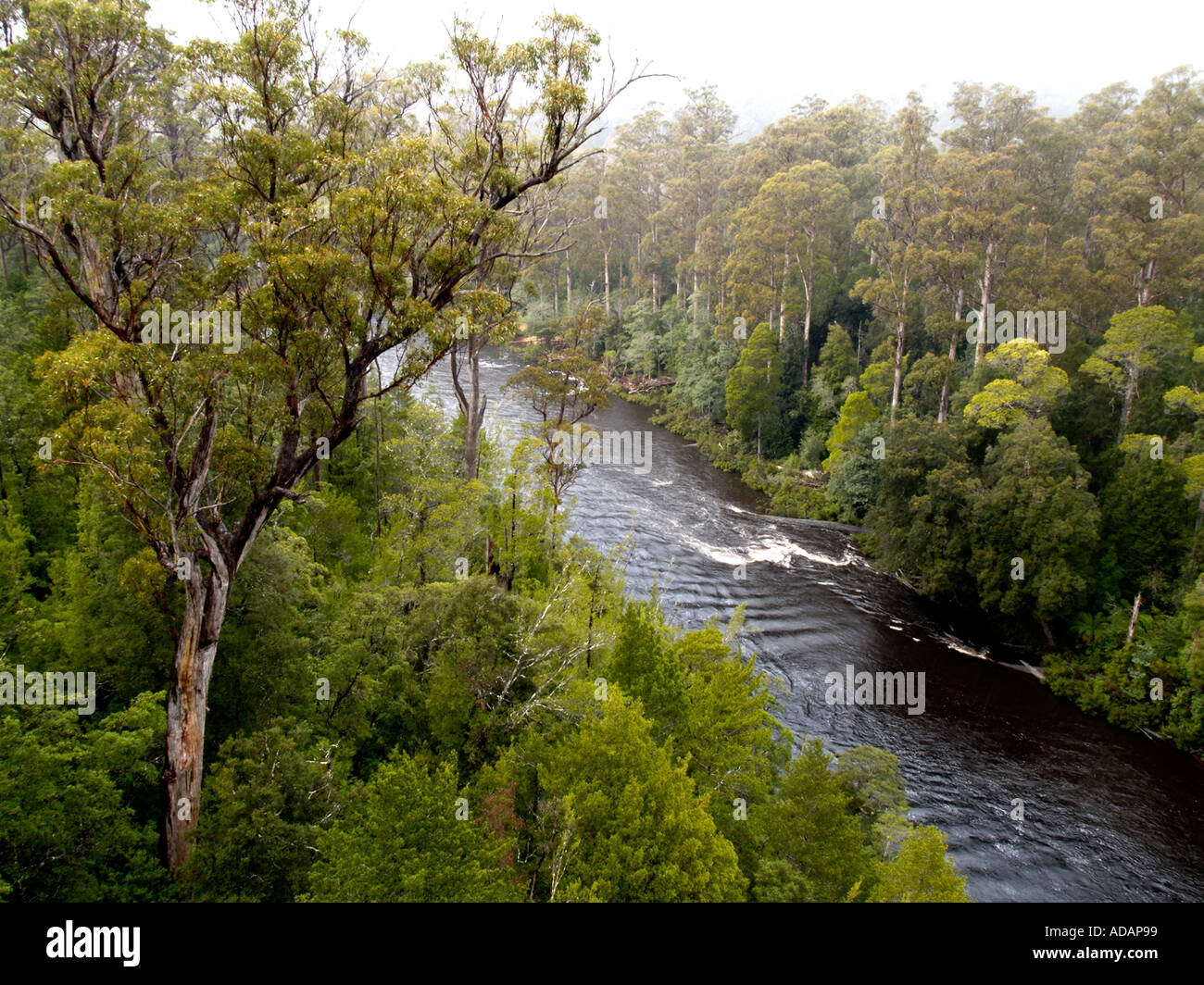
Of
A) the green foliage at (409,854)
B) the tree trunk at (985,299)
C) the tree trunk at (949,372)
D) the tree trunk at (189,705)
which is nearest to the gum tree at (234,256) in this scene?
the tree trunk at (189,705)

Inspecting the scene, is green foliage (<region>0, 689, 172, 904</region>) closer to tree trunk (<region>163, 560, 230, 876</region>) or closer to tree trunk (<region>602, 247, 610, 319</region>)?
tree trunk (<region>163, 560, 230, 876</region>)

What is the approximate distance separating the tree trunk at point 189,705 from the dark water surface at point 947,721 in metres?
13.4

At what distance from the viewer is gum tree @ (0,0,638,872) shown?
8.59 metres

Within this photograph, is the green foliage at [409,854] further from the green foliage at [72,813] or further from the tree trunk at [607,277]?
the tree trunk at [607,277]

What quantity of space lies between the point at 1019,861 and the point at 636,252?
56.0m

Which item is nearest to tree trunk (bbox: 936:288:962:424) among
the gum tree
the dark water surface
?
the dark water surface

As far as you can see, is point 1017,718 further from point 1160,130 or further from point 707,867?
point 1160,130

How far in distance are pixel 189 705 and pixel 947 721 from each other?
17.5 m

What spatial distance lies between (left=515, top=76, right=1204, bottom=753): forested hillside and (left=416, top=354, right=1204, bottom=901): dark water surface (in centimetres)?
159

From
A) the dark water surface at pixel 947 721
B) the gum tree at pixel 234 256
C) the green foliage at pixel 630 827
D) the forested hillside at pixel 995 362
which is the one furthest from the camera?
the forested hillside at pixel 995 362

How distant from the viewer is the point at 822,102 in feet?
168

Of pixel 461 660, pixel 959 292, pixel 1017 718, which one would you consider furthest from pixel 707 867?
pixel 959 292

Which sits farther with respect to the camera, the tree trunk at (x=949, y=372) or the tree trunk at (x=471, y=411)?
the tree trunk at (x=949, y=372)

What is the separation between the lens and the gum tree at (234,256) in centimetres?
859
